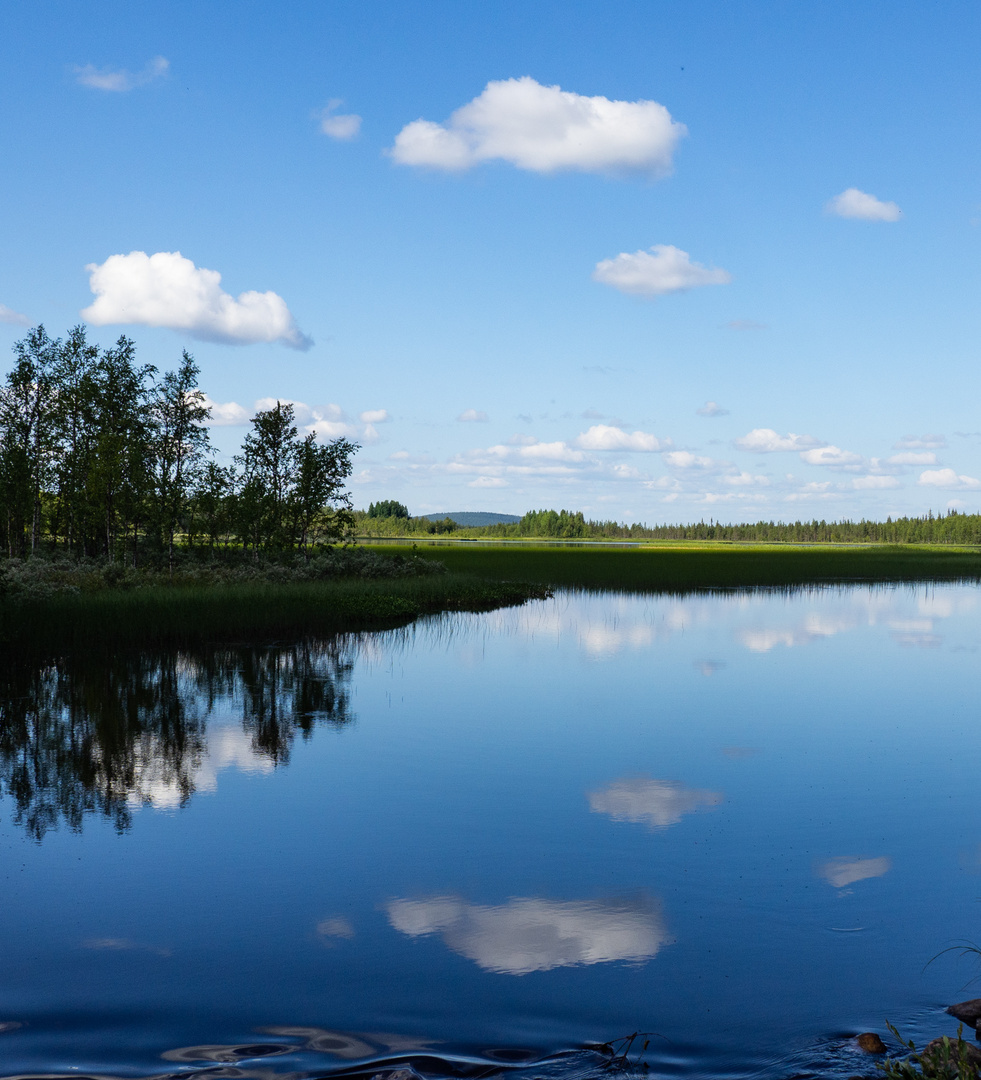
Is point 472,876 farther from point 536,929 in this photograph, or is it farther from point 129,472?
point 129,472

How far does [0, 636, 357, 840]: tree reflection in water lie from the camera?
497 inches

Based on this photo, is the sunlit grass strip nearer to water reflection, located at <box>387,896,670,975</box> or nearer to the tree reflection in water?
A: the tree reflection in water

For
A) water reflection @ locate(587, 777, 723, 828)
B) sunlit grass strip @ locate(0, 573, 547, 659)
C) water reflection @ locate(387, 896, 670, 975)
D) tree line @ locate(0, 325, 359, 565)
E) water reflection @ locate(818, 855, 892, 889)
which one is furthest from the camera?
tree line @ locate(0, 325, 359, 565)

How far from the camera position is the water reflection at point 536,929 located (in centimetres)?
764

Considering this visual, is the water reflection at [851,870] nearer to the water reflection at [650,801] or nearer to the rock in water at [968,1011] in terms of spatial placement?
the water reflection at [650,801]

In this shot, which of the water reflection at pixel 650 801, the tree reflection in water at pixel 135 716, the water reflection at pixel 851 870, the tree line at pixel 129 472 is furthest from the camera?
the tree line at pixel 129 472

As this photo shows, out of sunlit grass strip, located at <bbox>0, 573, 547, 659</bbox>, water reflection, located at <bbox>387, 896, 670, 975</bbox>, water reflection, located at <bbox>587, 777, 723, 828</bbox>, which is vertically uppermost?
sunlit grass strip, located at <bbox>0, 573, 547, 659</bbox>

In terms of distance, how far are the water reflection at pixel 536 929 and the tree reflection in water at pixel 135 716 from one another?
4.92 metres

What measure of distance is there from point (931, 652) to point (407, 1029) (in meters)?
27.0

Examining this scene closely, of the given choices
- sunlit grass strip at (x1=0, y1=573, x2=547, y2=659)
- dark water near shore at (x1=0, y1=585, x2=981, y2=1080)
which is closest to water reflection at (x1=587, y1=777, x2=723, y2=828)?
dark water near shore at (x1=0, y1=585, x2=981, y2=1080)

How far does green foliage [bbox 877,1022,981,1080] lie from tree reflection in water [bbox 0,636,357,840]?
30.6ft

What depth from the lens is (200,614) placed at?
28391mm

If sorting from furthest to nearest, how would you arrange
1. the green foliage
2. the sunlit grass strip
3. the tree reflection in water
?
the sunlit grass strip, the tree reflection in water, the green foliage

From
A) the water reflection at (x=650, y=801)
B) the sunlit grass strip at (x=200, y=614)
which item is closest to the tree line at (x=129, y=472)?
the sunlit grass strip at (x=200, y=614)
